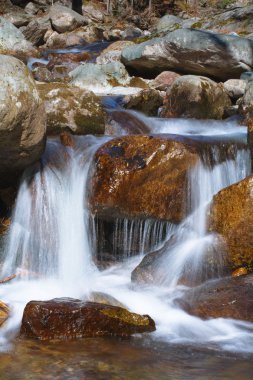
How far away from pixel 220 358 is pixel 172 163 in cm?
334

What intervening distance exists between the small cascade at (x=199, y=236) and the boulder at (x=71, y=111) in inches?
102

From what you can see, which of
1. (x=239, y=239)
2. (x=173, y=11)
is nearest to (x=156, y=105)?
(x=239, y=239)

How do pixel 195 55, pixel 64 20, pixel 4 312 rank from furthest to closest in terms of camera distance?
pixel 64 20
pixel 195 55
pixel 4 312

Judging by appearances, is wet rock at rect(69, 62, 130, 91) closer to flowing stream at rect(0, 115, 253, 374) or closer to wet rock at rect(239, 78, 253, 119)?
wet rock at rect(239, 78, 253, 119)

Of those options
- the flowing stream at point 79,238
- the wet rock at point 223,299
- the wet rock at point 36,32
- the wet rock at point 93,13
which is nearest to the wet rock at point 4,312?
the flowing stream at point 79,238

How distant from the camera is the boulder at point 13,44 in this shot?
703 inches

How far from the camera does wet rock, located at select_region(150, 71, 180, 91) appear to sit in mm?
13344

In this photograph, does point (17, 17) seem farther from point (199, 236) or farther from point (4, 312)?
point (4, 312)

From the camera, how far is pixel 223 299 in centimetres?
476

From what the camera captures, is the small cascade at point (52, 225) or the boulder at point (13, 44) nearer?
the small cascade at point (52, 225)

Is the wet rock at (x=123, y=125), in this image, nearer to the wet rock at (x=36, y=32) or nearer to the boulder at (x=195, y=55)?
the boulder at (x=195, y=55)

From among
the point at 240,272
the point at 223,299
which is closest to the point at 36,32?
the point at 240,272

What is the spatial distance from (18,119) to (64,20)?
19835mm

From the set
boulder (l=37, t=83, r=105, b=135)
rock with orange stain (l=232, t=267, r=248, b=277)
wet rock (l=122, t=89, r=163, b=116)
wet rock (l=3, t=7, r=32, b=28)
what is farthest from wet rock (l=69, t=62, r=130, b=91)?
wet rock (l=3, t=7, r=32, b=28)
